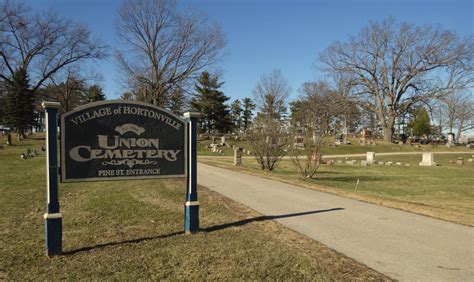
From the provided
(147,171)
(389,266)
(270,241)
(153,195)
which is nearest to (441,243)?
(389,266)

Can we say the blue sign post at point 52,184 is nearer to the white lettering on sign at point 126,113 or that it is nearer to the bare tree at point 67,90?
the white lettering on sign at point 126,113

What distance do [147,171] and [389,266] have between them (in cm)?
360

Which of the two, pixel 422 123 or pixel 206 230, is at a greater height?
pixel 422 123

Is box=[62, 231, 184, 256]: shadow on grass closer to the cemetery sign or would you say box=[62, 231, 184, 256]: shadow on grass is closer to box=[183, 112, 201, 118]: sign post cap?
the cemetery sign

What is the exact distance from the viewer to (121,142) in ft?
17.2

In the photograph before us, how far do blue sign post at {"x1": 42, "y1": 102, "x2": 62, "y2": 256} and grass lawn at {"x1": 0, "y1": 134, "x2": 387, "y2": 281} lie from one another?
7.9 inches

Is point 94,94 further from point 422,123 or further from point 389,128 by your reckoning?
point 422,123

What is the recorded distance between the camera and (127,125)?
527cm

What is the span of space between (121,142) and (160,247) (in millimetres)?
1639

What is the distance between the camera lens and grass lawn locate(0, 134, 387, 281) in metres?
3.94

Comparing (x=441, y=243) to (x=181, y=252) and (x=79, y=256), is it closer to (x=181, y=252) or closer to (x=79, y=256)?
(x=181, y=252)

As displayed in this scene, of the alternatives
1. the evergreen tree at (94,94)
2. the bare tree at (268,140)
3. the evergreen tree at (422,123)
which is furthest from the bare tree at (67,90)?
the evergreen tree at (422,123)

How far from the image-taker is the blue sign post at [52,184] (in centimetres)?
459

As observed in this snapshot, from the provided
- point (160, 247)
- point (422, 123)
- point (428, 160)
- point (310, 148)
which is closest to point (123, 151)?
point (160, 247)
